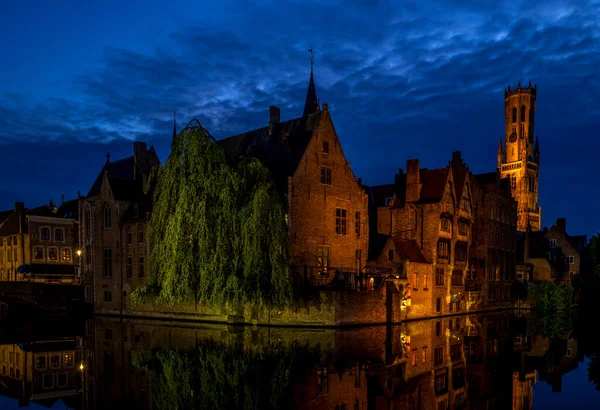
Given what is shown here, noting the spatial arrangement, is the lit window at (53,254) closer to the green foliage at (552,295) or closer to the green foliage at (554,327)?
the green foliage at (554,327)

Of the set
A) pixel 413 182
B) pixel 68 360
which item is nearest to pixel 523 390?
pixel 68 360

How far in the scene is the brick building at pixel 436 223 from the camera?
4225cm

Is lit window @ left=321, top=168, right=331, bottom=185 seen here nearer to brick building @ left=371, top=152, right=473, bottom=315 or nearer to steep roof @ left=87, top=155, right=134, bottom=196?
brick building @ left=371, top=152, right=473, bottom=315

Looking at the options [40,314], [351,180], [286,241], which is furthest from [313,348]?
[40,314]

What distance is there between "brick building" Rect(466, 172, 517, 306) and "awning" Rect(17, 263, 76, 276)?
41.3m

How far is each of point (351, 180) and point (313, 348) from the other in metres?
19.7

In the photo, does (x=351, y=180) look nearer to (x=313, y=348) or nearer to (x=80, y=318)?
(x=313, y=348)

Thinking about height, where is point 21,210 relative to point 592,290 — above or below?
above

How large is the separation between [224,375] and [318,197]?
2183 centimetres

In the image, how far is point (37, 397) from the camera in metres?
15.5

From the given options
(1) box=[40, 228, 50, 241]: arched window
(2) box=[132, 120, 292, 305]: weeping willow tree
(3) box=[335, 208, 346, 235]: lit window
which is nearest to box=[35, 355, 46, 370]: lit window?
(2) box=[132, 120, 292, 305]: weeping willow tree

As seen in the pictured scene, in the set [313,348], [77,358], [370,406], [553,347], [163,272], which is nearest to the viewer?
[370,406]

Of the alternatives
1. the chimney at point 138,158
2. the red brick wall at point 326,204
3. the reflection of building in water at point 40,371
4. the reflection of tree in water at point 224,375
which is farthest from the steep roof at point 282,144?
the reflection of tree in water at point 224,375

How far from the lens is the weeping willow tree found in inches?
1158
